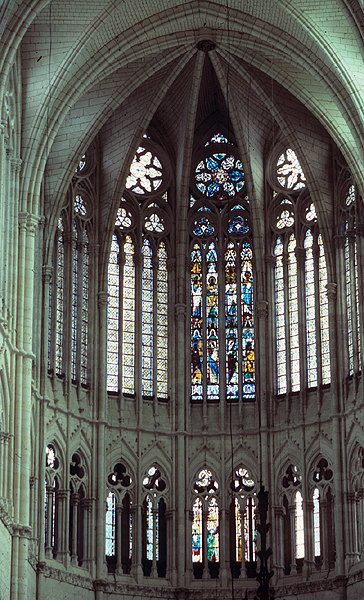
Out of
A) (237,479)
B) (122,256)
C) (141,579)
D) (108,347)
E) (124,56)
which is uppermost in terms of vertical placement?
(124,56)

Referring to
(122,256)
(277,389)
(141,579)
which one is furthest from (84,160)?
(141,579)

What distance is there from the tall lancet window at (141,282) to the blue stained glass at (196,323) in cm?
69

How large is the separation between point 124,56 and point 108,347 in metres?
7.34

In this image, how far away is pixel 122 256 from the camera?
38594 millimetres

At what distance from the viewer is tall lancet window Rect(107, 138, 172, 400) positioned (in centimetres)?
3784

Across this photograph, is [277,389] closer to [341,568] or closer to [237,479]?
[237,479]

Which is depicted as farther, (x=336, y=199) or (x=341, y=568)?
(x=336, y=199)

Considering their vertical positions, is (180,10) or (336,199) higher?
(180,10)

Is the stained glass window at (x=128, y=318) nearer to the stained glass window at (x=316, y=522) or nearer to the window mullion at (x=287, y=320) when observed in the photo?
the window mullion at (x=287, y=320)

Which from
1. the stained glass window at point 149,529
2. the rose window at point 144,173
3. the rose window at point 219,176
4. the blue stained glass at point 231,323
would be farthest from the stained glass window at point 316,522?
the rose window at point 144,173

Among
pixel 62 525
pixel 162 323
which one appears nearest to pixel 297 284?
pixel 162 323

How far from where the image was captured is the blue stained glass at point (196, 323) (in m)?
38.3

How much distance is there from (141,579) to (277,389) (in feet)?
19.2

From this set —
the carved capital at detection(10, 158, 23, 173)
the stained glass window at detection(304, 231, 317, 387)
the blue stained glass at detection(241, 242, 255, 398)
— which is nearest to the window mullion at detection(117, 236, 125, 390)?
the blue stained glass at detection(241, 242, 255, 398)
